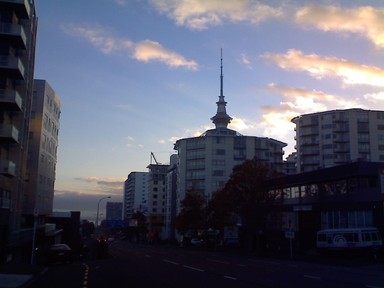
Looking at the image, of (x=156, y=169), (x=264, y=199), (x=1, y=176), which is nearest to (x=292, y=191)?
(x=264, y=199)

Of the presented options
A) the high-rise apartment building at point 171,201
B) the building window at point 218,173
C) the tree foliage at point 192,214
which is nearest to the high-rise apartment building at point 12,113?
the tree foliage at point 192,214

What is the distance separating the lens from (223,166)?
4877 inches

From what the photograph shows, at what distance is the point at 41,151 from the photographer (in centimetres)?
7100

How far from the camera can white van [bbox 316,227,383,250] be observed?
49.2m

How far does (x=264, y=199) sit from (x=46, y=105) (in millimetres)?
34532

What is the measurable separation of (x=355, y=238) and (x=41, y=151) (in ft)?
145

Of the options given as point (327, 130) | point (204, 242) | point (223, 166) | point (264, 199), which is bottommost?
point (204, 242)

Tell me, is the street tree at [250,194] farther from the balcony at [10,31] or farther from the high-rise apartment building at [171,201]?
the high-rise apartment building at [171,201]

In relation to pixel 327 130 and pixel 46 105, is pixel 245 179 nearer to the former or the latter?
pixel 46 105

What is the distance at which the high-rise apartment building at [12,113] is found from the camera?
40903 mm

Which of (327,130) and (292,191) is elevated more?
(327,130)

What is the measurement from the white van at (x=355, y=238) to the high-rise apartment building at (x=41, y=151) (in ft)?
125

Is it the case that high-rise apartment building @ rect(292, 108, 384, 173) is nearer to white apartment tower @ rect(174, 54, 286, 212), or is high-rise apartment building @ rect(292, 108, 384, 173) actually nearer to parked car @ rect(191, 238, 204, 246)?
white apartment tower @ rect(174, 54, 286, 212)

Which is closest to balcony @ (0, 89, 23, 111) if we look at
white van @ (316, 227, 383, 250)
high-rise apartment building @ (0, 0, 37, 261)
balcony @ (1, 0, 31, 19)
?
high-rise apartment building @ (0, 0, 37, 261)
